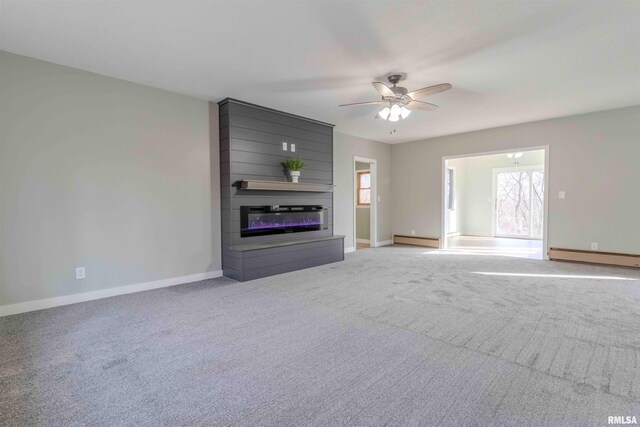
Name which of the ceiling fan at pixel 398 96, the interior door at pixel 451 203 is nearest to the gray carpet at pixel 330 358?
the ceiling fan at pixel 398 96

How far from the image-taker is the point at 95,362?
7.47ft

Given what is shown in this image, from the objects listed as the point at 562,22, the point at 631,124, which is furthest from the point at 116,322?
the point at 631,124

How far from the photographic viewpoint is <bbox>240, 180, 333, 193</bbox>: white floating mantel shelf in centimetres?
474

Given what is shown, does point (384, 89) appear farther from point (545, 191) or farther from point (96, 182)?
point (545, 191)

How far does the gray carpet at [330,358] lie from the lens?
5.70ft

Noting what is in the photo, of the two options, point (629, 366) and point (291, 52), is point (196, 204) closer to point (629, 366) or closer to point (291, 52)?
point (291, 52)

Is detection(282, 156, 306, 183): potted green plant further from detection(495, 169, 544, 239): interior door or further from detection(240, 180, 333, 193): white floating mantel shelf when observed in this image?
detection(495, 169, 544, 239): interior door

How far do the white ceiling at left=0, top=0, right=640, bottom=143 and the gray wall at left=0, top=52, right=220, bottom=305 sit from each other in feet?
1.01

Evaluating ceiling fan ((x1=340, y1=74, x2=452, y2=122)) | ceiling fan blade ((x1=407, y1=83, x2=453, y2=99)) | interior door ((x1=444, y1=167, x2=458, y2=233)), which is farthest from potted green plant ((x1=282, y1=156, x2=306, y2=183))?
interior door ((x1=444, y1=167, x2=458, y2=233))

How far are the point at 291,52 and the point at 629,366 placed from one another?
3.70 metres

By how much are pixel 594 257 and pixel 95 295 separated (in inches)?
295

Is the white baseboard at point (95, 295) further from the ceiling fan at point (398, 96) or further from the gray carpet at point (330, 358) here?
the ceiling fan at point (398, 96)

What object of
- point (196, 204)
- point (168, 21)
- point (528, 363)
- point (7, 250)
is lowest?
point (528, 363)

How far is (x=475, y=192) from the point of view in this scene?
9734mm
